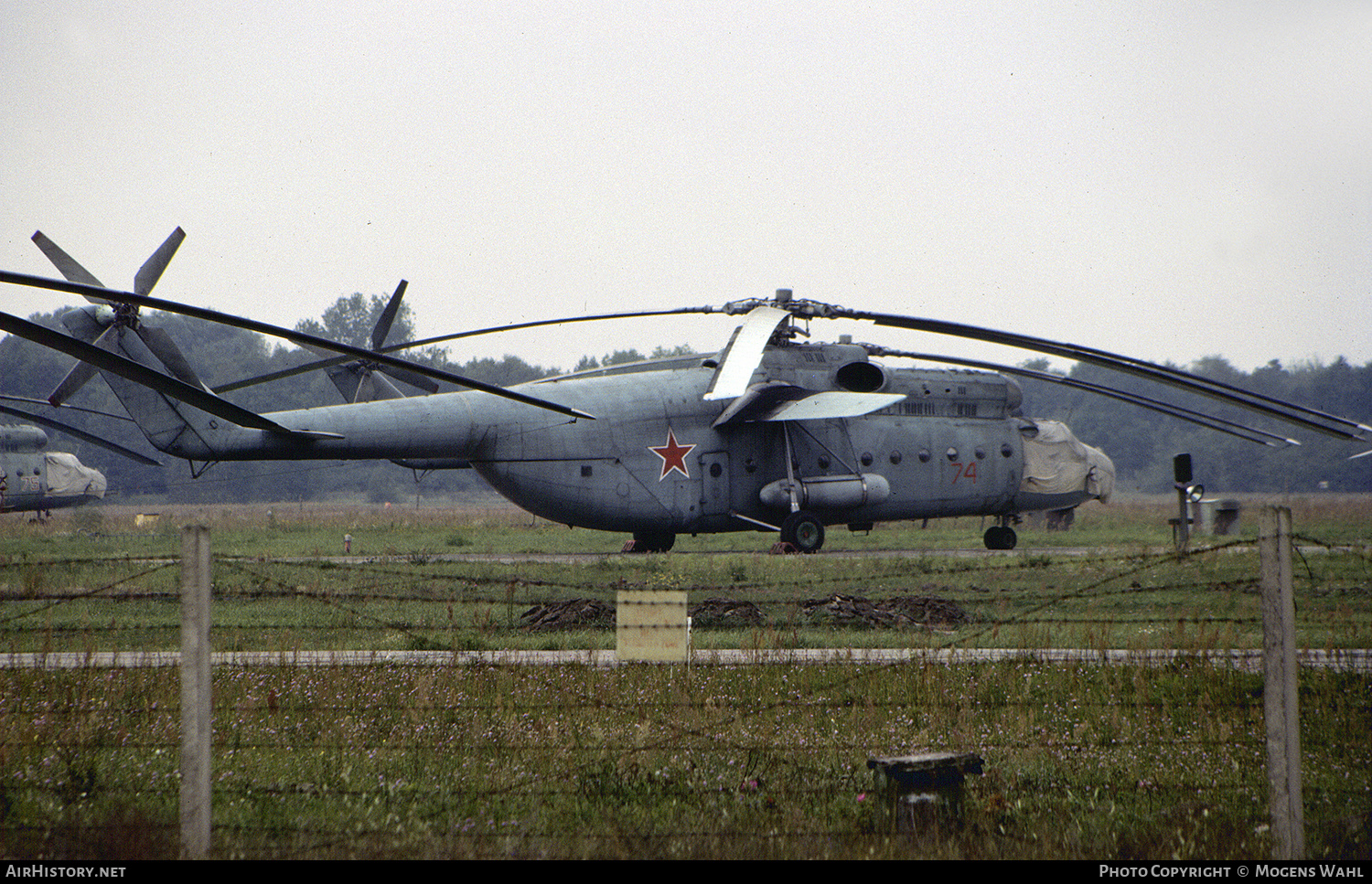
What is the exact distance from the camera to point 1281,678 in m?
4.54

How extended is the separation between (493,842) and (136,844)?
1.63 metres

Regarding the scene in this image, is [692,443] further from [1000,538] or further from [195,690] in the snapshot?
[195,690]

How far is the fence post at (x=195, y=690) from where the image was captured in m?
4.45

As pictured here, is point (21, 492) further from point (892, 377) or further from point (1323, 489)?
point (1323, 489)

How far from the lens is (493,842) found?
16.6 ft

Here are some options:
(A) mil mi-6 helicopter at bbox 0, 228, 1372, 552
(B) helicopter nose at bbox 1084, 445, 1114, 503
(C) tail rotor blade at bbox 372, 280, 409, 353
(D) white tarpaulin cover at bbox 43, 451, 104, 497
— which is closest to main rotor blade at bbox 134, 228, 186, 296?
(A) mil mi-6 helicopter at bbox 0, 228, 1372, 552

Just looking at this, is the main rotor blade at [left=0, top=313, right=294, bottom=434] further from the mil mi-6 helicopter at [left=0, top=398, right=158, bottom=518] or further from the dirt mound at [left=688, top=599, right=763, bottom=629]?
the mil mi-6 helicopter at [left=0, top=398, right=158, bottom=518]

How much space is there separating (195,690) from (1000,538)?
21323 millimetres

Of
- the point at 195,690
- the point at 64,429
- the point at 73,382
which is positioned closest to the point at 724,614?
the point at 195,690

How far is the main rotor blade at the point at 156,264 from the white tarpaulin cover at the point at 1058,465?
17.7 meters

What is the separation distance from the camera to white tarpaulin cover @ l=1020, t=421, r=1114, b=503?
919 inches

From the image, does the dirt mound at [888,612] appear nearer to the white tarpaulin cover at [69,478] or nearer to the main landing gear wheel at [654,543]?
the main landing gear wheel at [654,543]

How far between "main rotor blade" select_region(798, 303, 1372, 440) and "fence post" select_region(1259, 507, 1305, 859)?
3.15 metres

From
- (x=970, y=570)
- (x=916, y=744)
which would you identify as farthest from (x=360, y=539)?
(x=916, y=744)
